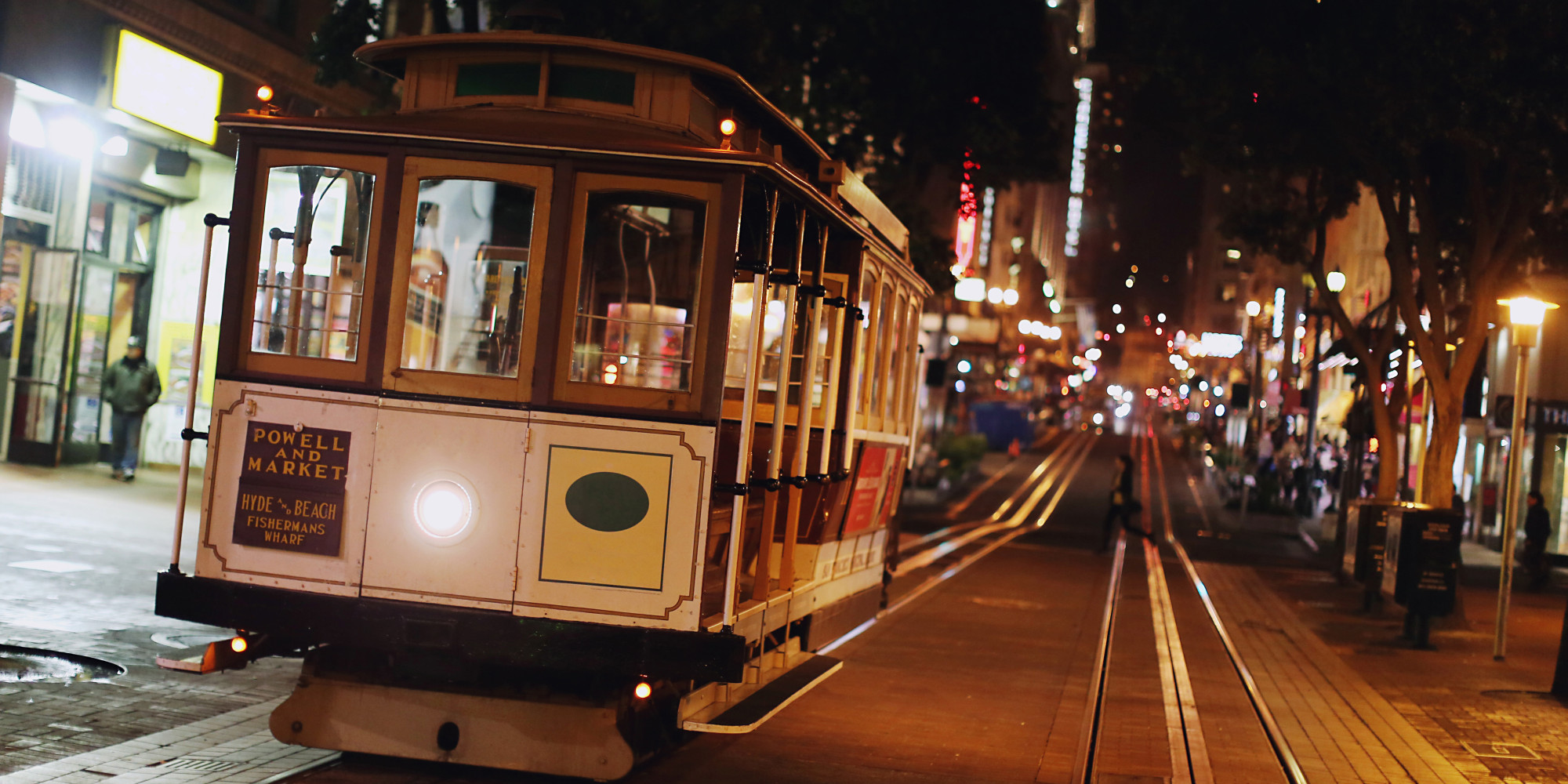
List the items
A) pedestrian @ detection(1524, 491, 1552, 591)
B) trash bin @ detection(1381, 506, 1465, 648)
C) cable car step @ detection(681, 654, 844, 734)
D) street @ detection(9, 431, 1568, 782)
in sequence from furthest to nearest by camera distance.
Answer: pedestrian @ detection(1524, 491, 1552, 591), trash bin @ detection(1381, 506, 1465, 648), street @ detection(9, 431, 1568, 782), cable car step @ detection(681, 654, 844, 734)

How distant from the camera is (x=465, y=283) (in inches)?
267

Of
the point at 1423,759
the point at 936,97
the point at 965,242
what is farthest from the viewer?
the point at 965,242

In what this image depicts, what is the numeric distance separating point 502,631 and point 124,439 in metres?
13.7

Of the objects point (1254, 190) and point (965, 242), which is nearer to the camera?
point (1254, 190)

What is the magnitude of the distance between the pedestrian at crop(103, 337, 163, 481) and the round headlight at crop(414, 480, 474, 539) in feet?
41.3

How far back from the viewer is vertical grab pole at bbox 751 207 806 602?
6754 millimetres

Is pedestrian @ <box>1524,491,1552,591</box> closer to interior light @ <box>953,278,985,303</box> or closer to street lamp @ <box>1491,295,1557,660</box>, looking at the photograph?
street lamp @ <box>1491,295,1557,660</box>

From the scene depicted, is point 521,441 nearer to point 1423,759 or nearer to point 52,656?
point 52,656

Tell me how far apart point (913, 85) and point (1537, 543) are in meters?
12.8

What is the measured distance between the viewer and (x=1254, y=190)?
20.7 m

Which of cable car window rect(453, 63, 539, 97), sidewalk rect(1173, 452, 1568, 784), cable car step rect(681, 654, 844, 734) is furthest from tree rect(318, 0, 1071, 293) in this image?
cable car window rect(453, 63, 539, 97)

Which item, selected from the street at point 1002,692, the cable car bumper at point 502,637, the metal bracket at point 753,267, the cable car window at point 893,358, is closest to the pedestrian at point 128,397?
the street at point 1002,692

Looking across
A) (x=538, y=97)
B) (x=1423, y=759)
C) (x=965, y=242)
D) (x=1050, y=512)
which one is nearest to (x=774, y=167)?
(x=538, y=97)

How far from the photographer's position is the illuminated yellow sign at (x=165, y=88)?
53.5 feet
